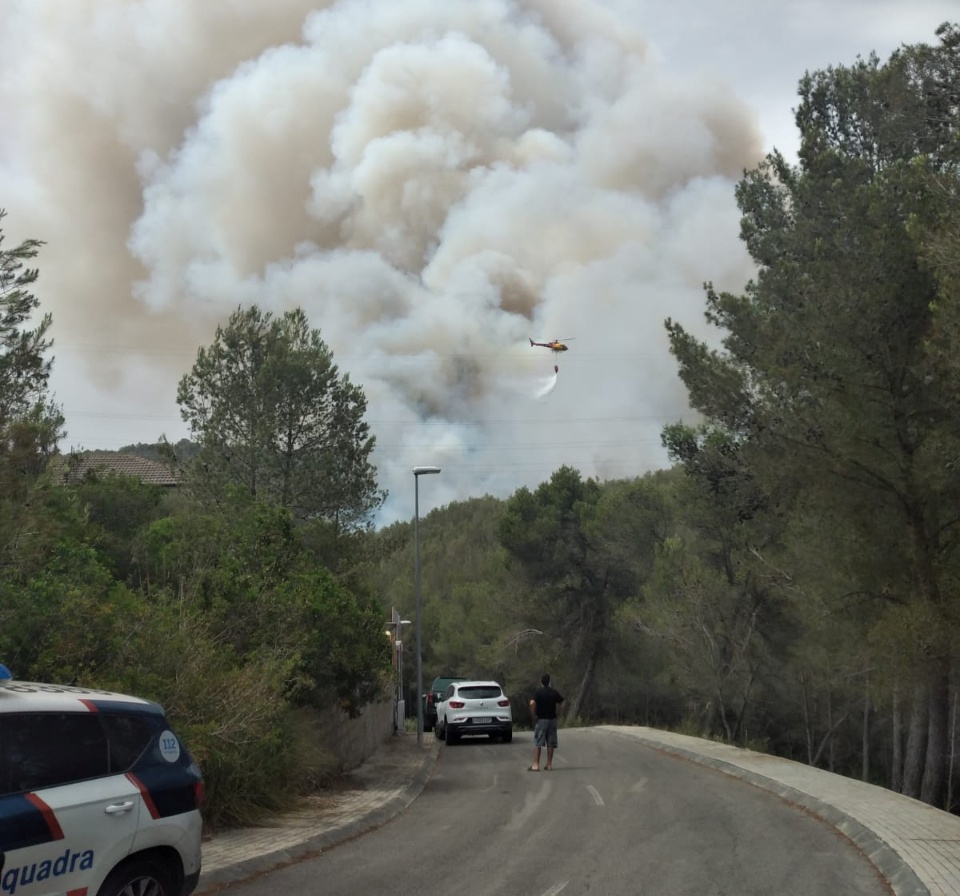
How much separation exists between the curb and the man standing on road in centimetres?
355

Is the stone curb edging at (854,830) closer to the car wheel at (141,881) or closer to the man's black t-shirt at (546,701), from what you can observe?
the man's black t-shirt at (546,701)

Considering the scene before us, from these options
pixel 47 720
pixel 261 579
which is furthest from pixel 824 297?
pixel 47 720

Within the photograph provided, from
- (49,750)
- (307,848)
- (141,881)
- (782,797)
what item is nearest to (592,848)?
(307,848)

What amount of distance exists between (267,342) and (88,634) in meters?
19.9

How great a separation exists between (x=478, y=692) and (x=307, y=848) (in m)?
18.5

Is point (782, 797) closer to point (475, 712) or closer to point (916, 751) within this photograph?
point (916, 751)

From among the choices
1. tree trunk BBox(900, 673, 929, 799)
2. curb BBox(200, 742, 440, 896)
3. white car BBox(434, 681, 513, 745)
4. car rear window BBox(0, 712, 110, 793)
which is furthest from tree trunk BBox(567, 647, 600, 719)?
car rear window BBox(0, 712, 110, 793)

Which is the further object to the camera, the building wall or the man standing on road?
the man standing on road

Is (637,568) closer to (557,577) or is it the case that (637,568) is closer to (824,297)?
(557,577)

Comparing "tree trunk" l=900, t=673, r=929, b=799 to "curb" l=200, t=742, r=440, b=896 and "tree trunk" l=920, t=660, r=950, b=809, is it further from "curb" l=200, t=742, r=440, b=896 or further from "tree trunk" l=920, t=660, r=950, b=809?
"curb" l=200, t=742, r=440, b=896

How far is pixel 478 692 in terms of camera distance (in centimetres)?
2800

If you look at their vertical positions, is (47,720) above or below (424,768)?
above

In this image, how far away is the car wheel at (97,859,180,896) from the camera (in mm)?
5672

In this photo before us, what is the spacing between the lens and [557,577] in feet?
169
